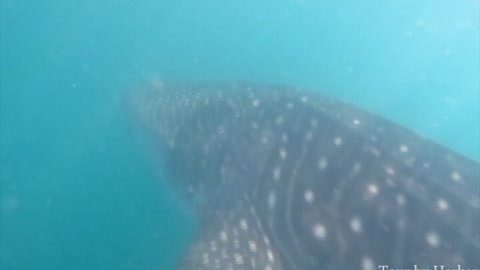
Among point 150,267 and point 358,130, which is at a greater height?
point 358,130

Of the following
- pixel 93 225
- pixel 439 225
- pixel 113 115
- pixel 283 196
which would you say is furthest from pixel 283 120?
pixel 113 115

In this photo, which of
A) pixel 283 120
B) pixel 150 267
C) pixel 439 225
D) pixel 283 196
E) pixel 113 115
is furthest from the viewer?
pixel 113 115

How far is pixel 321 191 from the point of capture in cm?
371

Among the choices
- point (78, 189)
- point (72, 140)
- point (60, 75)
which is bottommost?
point (78, 189)

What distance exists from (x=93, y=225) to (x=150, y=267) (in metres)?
1.37

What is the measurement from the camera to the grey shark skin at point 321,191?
3105 mm

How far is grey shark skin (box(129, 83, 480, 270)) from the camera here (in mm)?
3105

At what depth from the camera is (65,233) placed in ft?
25.8

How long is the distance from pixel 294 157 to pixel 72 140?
638 cm

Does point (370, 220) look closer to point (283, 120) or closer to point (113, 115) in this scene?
point (283, 120)

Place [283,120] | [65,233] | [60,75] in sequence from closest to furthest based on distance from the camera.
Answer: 1. [283,120]
2. [65,233]
3. [60,75]

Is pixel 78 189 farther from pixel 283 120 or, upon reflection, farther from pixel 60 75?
pixel 283 120

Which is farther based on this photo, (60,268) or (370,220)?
(60,268)

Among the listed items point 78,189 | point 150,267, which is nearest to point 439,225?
point 150,267
